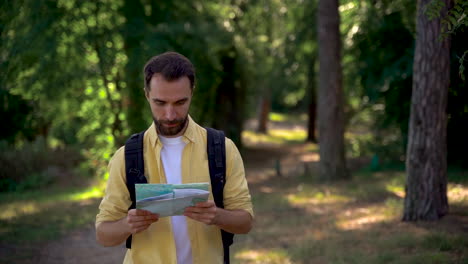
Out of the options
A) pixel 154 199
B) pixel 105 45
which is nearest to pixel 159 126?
pixel 154 199

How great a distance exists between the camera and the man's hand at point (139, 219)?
2.53 meters

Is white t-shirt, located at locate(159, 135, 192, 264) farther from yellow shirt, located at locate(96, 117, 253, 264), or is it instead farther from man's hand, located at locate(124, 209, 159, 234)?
man's hand, located at locate(124, 209, 159, 234)

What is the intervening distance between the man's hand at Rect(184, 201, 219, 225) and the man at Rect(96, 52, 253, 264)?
0.06m

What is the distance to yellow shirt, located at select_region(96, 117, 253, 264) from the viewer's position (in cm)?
272

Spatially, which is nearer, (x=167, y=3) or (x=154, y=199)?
(x=154, y=199)

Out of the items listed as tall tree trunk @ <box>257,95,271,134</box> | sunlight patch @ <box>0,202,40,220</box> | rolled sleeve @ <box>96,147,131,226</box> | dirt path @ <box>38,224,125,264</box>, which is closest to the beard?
rolled sleeve @ <box>96,147,131,226</box>

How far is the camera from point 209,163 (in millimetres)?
2783

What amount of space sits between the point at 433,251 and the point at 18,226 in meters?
7.02

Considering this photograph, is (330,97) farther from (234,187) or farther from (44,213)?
(234,187)

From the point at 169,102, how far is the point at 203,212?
1.94ft

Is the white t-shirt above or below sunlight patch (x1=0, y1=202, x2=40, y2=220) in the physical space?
above

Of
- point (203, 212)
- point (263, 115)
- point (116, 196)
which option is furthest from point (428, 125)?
point (263, 115)

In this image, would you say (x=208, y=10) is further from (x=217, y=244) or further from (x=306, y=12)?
(x=217, y=244)

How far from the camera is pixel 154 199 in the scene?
8.05 feet
